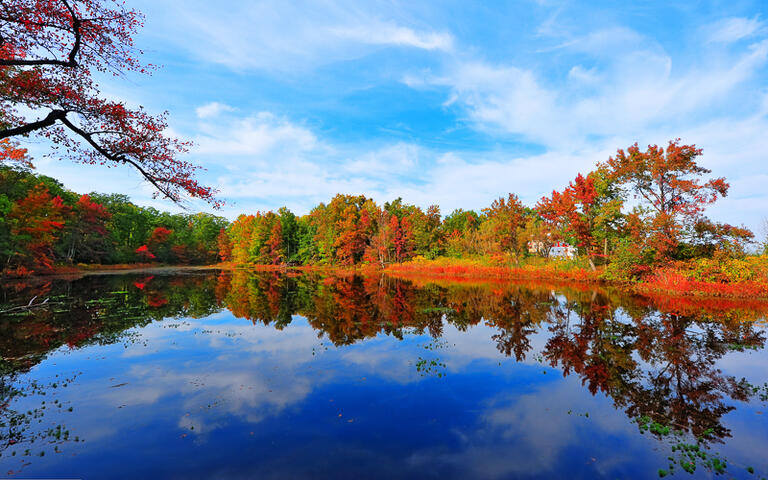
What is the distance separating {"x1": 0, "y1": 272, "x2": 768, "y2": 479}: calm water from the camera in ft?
15.7

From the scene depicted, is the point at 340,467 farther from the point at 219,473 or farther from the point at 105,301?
the point at 105,301

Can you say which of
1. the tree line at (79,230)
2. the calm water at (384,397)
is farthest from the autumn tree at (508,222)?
the tree line at (79,230)

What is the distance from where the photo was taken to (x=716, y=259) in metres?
21.8

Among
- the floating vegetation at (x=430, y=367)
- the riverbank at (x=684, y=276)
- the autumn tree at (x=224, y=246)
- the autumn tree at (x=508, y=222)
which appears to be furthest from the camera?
the autumn tree at (x=224, y=246)

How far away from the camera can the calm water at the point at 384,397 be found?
4.80 m

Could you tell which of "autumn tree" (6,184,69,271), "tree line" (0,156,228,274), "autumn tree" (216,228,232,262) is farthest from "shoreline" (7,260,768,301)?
"autumn tree" (216,228,232,262)

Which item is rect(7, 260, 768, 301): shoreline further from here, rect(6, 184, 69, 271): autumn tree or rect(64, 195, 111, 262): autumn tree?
rect(6, 184, 69, 271): autumn tree

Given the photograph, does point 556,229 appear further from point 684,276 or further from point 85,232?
point 85,232

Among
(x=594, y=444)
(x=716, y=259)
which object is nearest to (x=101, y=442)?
(x=594, y=444)

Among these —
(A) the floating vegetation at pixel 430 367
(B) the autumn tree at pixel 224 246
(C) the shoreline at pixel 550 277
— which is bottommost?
(A) the floating vegetation at pixel 430 367

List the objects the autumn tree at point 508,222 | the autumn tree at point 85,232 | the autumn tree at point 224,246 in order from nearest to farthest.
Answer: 1. the autumn tree at point 508,222
2. the autumn tree at point 85,232
3. the autumn tree at point 224,246

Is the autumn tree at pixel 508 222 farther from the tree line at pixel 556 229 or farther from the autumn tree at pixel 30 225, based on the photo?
the autumn tree at pixel 30 225

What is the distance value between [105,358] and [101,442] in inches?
Result: 215

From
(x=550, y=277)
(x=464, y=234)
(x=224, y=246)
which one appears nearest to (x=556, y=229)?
(x=550, y=277)
